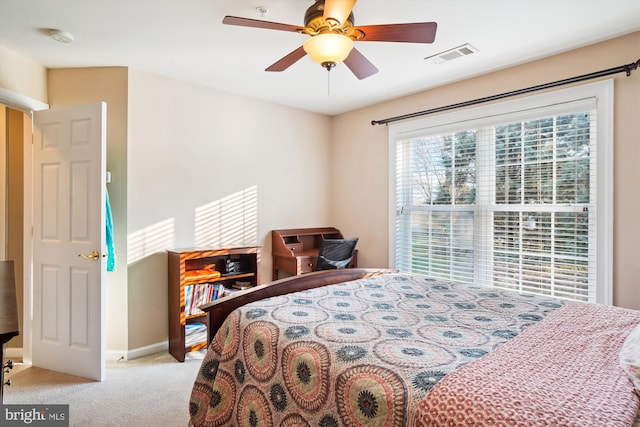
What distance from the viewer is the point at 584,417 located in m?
0.88

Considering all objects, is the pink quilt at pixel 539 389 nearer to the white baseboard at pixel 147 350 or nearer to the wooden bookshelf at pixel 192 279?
the wooden bookshelf at pixel 192 279

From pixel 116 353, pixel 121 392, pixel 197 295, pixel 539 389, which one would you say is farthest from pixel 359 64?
pixel 116 353

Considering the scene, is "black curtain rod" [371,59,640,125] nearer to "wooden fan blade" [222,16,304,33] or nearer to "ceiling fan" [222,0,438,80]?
"ceiling fan" [222,0,438,80]

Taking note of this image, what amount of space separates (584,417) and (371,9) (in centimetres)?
220

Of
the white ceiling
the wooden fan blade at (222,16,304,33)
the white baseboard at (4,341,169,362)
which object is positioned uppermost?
the white ceiling

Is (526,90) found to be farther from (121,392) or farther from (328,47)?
(121,392)

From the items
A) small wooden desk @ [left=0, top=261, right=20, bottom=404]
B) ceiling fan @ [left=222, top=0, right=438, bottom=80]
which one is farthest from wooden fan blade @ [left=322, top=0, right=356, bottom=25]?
small wooden desk @ [left=0, top=261, right=20, bottom=404]

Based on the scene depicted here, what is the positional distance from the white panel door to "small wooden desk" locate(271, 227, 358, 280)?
176 centimetres

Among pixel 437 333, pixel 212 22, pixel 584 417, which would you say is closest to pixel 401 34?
pixel 212 22

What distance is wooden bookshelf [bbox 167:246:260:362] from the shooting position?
3.04 m

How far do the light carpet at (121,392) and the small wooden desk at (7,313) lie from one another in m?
0.96

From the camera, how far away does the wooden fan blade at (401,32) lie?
66.5 inches

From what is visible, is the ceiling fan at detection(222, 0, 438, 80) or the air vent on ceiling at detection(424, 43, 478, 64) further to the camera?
the air vent on ceiling at detection(424, 43, 478, 64)

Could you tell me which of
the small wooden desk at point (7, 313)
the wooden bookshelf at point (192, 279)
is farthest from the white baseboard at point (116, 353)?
the small wooden desk at point (7, 313)
